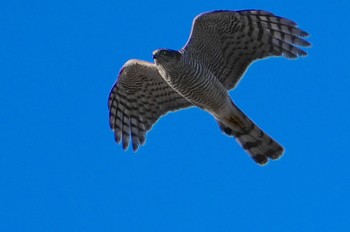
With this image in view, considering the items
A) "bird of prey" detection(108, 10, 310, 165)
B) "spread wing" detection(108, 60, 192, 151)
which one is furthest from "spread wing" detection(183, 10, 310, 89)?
"spread wing" detection(108, 60, 192, 151)

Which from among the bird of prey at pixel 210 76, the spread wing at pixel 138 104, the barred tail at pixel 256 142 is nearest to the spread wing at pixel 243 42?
the bird of prey at pixel 210 76

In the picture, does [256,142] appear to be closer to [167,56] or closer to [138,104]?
[138,104]

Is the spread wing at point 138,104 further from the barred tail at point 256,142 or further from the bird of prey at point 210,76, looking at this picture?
the barred tail at point 256,142

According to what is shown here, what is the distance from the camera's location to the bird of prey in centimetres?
1630

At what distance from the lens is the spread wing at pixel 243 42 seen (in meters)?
16.9

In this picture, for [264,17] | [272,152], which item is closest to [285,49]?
[264,17]

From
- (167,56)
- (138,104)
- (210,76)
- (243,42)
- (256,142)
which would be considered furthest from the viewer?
(138,104)

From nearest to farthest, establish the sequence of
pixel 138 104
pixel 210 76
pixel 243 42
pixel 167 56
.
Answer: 1. pixel 167 56
2. pixel 210 76
3. pixel 243 42
4. pixel 138 104

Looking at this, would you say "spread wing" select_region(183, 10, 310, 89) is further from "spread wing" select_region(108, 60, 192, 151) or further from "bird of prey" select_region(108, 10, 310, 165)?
"spread wing" select_region(108, 60, 192, 151)

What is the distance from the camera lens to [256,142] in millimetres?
17578

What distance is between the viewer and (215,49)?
1705 cm

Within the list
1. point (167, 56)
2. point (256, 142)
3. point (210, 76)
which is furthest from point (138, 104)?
point (167, 56)

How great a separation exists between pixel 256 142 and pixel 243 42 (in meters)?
1.84

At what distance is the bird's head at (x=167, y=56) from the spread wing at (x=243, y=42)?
956mm
